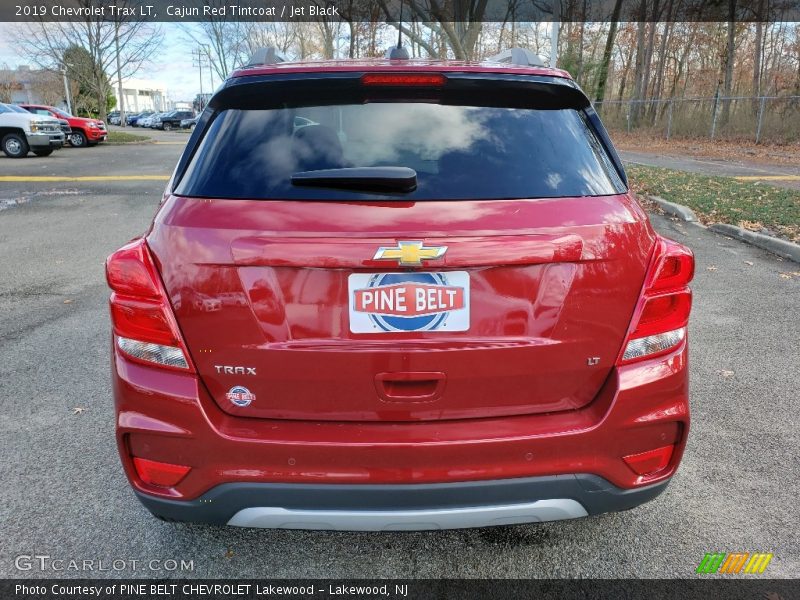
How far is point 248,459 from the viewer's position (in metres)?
1.89

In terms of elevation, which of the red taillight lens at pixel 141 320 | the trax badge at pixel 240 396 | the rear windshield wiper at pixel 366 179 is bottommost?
the trax badge at pixel 240 396

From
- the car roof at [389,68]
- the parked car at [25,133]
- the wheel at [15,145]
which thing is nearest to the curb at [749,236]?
the car roof at [389,68]

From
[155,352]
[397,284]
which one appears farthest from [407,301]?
[155,352]

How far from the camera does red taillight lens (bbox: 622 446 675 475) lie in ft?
6.66

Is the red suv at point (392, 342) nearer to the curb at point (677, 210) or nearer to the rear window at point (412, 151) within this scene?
the rear window at point (412, 151)

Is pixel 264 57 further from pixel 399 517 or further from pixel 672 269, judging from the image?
pixel 399 517

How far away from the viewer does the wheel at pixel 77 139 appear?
28.1 meters

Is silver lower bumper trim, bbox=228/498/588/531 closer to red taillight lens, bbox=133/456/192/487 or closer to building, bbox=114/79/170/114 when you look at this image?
red taillight lens, bbox=133/456/192/487

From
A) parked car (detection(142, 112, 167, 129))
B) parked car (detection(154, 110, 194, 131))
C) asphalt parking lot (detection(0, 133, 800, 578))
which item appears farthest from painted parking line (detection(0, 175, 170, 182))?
parked car (detection(142, 112, 167, 129))

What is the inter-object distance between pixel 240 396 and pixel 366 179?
78 centimetres

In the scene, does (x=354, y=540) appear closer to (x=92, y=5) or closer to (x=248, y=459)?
(x=248, y=459)

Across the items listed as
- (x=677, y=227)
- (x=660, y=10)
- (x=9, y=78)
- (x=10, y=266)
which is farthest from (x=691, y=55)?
(x=9, y=78)

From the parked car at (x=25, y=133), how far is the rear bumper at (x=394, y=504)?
23.6m

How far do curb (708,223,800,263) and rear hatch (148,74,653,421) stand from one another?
640cm
